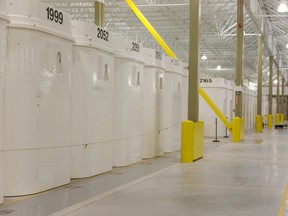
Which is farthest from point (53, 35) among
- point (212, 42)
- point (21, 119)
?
point (212, 42)

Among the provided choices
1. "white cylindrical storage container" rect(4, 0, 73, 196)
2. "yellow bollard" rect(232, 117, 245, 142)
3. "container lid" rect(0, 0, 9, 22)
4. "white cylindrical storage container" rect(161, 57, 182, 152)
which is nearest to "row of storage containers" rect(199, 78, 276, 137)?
"yellow bollard" rect(232, 117, 245, 142)

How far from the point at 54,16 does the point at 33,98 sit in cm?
159

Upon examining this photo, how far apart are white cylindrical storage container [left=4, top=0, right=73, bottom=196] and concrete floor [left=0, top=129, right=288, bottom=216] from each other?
416 mm

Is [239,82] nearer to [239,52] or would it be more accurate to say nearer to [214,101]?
[239,52]

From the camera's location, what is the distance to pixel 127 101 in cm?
1162

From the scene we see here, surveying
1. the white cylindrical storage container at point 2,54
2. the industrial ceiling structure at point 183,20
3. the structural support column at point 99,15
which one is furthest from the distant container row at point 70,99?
the industrial ceiling structure at point 183,20

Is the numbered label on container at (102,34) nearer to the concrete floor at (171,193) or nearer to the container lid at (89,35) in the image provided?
the container lid at (89,35)

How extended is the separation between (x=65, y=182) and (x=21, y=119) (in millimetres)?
1849

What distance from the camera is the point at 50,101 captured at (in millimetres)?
8156

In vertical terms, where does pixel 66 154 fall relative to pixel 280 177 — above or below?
above

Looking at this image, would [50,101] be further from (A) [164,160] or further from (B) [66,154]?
(A) [164,160]

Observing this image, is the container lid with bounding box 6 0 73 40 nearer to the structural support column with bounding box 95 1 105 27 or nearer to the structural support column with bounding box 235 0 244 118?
the structural support column with bounding box 95 1 105 27

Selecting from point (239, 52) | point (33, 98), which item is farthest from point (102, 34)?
point (239, 52)

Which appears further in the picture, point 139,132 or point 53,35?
point 139,132
